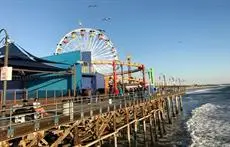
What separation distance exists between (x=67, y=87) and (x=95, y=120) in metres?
17.5

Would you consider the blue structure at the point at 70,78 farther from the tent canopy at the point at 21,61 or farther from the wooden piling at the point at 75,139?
the wooden piling at the point at 75,139

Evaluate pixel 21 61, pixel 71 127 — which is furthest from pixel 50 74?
pixel 71 127

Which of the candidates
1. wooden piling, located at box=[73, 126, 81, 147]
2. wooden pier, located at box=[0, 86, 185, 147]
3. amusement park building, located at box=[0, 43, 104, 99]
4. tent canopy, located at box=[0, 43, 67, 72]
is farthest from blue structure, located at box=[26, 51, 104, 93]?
wooden piling, located at box=[73, 126, 81, 147]

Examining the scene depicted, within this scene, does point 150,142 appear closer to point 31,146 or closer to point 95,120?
point 95,120

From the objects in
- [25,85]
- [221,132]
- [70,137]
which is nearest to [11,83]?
[25,85]

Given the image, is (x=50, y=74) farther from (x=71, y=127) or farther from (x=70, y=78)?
(x=71, y=127)

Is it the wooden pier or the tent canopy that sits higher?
the tent canopy

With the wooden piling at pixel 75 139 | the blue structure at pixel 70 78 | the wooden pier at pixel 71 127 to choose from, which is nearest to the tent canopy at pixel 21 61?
the blue structure at pixel 70 78

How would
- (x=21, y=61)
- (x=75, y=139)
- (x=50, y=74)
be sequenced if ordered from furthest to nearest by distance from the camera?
(x=50, y=74) → (x=21, y=61) → (x=75, y=139)

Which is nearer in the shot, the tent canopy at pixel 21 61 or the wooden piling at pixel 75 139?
the wooden piling at pixel 75 139

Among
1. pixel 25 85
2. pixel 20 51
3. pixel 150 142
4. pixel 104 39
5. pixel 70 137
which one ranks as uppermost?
pixel 104 39

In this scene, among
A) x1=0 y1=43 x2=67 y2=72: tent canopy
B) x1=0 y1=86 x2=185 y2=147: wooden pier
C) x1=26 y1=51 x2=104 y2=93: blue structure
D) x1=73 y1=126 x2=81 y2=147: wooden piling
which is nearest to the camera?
x1=0 y1=86 x2=185 y2=147: wooden pier

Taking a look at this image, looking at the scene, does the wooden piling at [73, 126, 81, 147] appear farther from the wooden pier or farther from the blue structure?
the blue structure

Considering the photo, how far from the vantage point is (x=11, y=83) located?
1165 inches
